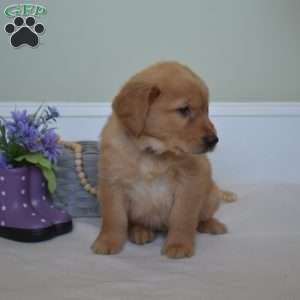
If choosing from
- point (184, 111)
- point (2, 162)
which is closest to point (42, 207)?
point (2, 162)

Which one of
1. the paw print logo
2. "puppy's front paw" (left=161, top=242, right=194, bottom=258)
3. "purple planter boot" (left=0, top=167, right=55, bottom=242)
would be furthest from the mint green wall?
"puppy's front paw" (left=161, top=242, right=194, bottom=258)

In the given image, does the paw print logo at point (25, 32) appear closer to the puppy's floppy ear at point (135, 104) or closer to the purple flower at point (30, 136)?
the purple flower at point (30, 136)

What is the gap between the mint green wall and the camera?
2.22 metres

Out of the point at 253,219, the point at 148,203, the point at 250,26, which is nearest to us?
the point at 148,203

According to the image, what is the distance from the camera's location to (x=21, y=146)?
60.4 inches

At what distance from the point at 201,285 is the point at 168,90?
0.53 metres

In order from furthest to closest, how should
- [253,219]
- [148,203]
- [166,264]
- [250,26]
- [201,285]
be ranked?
[250,26] < [253,219] < [148,203] < [166,264] < [201,285]

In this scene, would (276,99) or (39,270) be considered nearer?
(39,270)

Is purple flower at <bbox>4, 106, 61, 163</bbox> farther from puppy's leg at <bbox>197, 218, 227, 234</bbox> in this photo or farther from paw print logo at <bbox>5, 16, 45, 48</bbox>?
paw print logo at <bbox>5, 16, 45, 48</bbox>

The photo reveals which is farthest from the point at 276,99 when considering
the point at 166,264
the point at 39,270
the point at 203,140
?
the point at 39,270

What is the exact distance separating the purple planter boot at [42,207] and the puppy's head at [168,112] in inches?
14.6

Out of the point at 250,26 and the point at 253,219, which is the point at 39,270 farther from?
the point at 250,26

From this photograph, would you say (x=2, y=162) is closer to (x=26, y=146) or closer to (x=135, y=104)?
(x=26, y=146)

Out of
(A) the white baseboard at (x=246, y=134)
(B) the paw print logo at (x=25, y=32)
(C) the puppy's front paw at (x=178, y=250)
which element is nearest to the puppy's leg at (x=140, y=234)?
(C) the puppy's front paw at (x=178, y=250)
